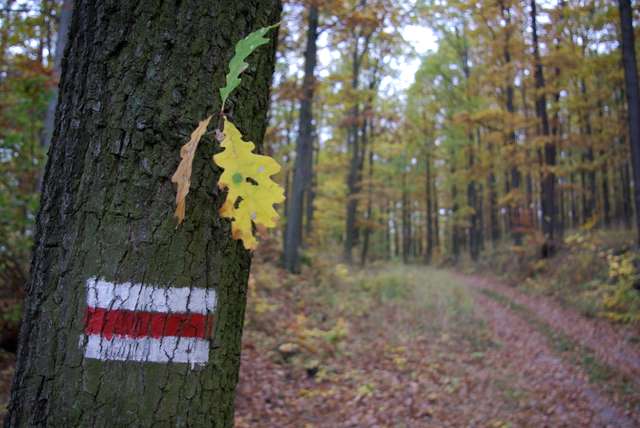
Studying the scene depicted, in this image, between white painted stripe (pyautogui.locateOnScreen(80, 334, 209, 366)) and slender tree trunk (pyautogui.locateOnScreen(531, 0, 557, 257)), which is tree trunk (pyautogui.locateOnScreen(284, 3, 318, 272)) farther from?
white painted stripe (pyautogui.locateOnScreen(80, 334, 209, 366))

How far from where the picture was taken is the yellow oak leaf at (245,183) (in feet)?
3.34

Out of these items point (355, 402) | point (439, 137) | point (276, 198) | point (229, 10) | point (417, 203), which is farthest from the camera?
point (417, 203)

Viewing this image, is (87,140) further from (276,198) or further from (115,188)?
(276,198)

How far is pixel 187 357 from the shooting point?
111 centimetres

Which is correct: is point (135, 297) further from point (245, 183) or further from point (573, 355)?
point (573, 355)

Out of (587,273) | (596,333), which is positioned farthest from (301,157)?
(587,273)

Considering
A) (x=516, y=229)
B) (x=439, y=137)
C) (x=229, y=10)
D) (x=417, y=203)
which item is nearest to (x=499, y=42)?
(x=516, y=229)

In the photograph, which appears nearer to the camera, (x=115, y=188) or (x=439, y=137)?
(x=115, y=188)

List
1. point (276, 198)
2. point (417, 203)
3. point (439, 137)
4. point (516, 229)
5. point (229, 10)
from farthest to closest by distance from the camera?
point (417, 203), point (439, 137), point (516, 229), point (229, 10), point (276, 198)

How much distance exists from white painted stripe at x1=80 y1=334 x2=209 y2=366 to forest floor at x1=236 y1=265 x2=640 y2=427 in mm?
A: 4083

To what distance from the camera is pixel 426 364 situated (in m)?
6.62

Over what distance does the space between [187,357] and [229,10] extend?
0.96 meters

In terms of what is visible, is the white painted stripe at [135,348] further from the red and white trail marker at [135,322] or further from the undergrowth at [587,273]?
the undergrowth at [587,273]

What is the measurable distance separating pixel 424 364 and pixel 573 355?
2.55 m
